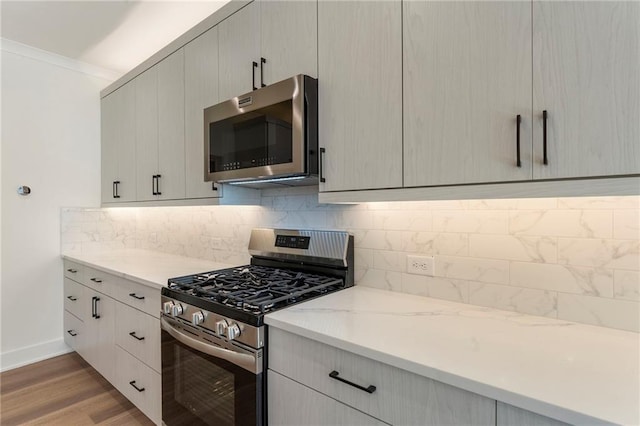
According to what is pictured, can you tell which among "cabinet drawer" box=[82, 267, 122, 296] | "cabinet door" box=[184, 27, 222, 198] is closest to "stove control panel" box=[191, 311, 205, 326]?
"cabinet door" box=[184, 27, 222, 198]

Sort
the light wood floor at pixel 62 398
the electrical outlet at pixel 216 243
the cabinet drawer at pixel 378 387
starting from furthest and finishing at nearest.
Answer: the electrical outlet at pixel 216 243 → the light wood floor at pixel 62 398 → the cabinet drawer at pixel 378 387

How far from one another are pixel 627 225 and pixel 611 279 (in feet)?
0.60

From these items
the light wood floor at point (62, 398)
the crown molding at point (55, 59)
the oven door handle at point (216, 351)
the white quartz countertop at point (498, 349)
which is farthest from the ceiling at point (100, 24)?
the light wood floor at point (62, 398)

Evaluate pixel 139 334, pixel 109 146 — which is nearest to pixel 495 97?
pixel 139 334

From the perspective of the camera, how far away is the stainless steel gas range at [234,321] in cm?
131

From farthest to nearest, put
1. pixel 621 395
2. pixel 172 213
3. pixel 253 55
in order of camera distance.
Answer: pixel 172 213, pixel 253 55, pixel 621 395

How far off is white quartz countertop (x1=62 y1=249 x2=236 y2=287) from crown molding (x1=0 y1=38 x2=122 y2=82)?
5.53 ft

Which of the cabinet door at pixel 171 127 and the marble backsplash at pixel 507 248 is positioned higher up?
the cabinet door at pixel 171 127

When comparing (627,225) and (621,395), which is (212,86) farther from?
(621,395)

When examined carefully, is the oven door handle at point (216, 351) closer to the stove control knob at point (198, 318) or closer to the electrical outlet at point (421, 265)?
the stove control knob at point (198, 318)

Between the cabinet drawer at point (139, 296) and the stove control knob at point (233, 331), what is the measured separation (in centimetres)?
73

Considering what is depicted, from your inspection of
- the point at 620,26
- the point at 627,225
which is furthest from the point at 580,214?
the point at 620,26

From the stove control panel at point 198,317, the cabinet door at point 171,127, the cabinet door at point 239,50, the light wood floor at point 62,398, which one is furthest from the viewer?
the cabinet door at point 171,127

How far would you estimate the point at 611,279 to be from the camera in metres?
1.12
